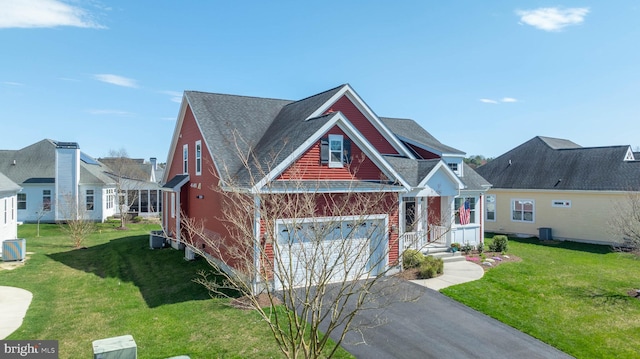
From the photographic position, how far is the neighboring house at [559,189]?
26047mm

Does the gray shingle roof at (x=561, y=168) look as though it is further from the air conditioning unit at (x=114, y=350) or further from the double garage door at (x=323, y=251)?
the air conditioning unit at (x=114, y=350)

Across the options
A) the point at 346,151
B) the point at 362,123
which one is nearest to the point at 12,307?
the point at 346,151

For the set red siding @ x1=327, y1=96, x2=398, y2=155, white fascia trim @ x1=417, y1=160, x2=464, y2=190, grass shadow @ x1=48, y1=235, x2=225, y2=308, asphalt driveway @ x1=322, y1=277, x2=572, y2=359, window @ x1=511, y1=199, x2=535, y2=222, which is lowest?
asphalt driveway @ x1=322, y1=277, x2=572, y2=359

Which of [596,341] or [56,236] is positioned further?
[56,236]

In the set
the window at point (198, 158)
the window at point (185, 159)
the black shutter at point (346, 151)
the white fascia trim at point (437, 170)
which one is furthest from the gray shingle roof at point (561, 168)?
the window at point (185, 159)

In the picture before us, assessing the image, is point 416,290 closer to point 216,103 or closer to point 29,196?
point 216,103

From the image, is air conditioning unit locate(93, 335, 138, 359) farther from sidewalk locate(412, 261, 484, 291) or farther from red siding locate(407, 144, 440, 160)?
red siding locate(407, 144, 440, 160)

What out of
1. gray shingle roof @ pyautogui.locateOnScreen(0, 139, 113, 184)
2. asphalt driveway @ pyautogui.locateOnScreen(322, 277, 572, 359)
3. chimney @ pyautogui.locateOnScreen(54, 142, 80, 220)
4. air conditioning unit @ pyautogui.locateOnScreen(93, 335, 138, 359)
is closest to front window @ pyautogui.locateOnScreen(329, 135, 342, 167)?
asphalt driveway @ pyautogui.locateOnScreen(322, 277, 572, 359)

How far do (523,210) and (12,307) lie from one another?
30192mm

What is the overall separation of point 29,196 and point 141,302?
1104 inches

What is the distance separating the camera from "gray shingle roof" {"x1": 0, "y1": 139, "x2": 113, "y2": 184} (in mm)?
35875

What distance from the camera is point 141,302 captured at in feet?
47.3

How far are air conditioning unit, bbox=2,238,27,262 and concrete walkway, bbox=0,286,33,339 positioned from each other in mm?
5216

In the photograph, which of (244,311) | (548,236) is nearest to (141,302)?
(244,311)
